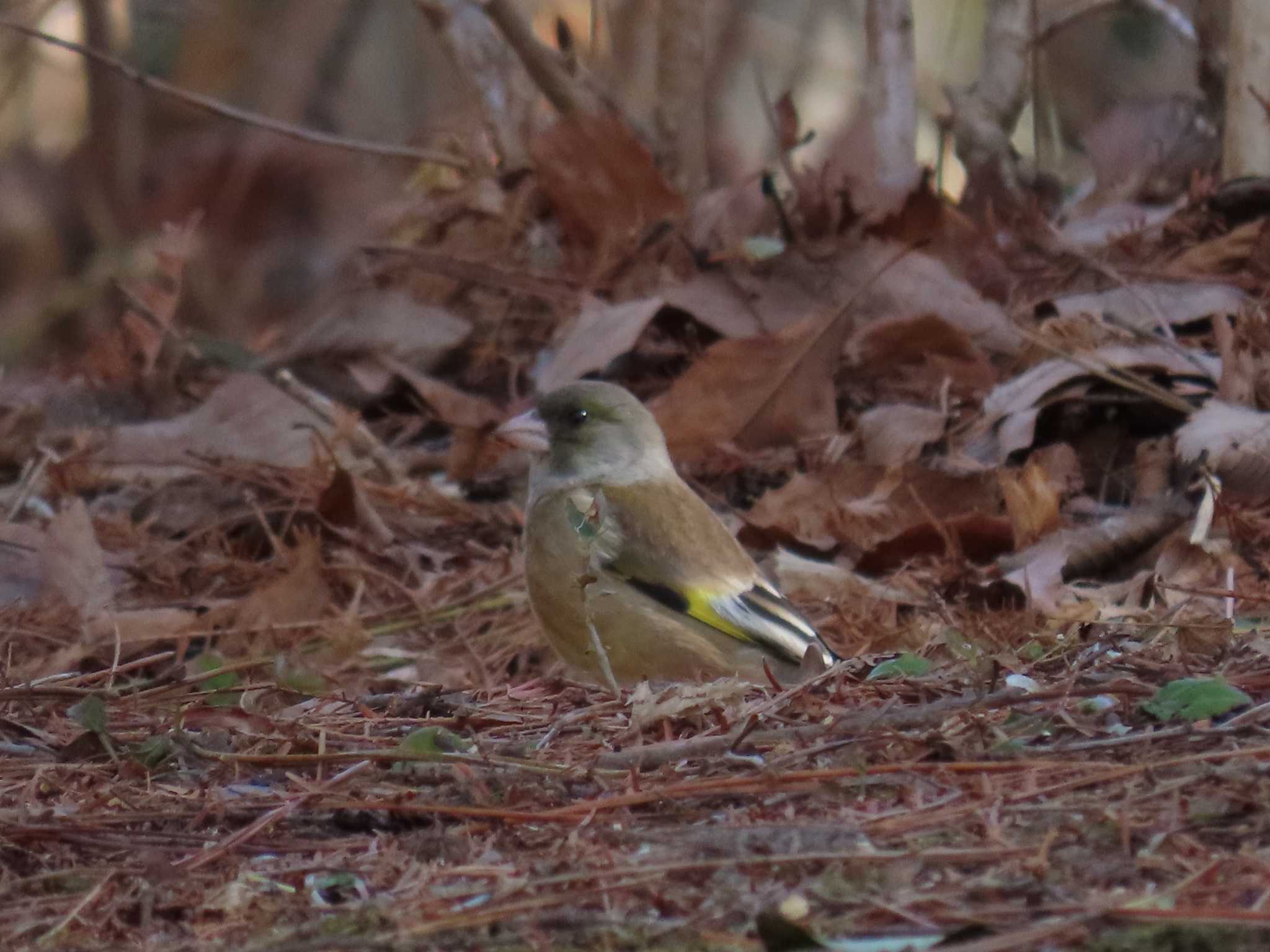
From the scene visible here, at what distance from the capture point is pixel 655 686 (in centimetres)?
414

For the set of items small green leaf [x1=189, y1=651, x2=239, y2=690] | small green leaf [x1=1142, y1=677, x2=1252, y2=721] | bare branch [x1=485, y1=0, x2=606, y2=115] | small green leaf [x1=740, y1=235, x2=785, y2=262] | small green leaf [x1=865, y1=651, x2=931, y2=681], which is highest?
bare branch [x1=485, y1=0, x2=606, y2=115]

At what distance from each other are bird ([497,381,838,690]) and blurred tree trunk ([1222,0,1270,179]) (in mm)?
2823

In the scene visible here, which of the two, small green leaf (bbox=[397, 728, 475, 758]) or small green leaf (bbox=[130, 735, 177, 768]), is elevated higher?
small green leaf (bbox=[397, 728, 475, 758])

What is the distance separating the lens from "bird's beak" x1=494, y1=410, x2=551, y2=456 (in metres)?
5.76

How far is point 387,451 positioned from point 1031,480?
2.75 m

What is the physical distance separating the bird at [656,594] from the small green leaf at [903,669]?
0.93m

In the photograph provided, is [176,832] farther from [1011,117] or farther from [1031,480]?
[1011,117]

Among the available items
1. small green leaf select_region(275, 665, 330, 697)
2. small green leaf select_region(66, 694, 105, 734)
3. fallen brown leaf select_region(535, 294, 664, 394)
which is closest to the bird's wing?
small green leaf select_region(275, 665, 330, 697)

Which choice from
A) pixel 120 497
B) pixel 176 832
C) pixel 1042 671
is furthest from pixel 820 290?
pixel 176 832

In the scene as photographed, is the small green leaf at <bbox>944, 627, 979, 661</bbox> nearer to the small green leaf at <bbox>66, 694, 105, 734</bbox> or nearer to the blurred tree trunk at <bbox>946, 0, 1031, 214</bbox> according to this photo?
the small green leaf at <bbox>66, 694, 105, 734</bbox>

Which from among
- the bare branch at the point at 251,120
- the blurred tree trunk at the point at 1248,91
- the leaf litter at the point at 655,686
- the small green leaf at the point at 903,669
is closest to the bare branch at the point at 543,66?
the leaf litter at the point at 655,686

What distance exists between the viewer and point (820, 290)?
665 cm

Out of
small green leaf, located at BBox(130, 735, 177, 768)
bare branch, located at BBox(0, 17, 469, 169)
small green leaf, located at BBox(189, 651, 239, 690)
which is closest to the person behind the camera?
small green leaf, located at BBox(130, 735, 177, 768)

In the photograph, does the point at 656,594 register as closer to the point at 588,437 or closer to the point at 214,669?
the point at 588,437
